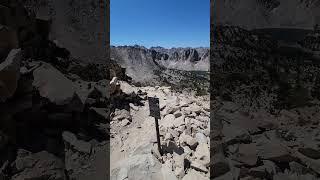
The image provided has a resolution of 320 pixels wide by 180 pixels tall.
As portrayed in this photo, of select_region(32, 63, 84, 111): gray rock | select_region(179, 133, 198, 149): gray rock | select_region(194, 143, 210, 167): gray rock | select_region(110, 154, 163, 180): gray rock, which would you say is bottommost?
select_region(110, 154, 163, 180): gray rock

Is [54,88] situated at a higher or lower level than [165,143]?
higher

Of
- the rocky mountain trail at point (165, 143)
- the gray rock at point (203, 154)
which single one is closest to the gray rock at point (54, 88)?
the rocky mountain trail at point (165, 143)

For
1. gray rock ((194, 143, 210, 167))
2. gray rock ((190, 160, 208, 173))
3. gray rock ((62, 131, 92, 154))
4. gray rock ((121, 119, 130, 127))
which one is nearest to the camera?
gray rock ((190, 160, 208, 173))

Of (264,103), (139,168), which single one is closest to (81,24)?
(264,103)

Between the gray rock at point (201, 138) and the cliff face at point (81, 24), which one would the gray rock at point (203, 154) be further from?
the cliff face at point (81, 24)

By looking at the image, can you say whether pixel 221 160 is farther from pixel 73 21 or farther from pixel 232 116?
pixel 73 21

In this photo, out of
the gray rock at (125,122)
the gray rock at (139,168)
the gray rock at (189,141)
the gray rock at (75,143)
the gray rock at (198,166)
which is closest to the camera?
the gray rock at (139,168)

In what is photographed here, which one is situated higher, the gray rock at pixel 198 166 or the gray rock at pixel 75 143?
the gray rock at pixel 75 143

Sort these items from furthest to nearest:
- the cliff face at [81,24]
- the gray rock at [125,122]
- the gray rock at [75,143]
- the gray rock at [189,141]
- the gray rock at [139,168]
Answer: the cliff face at [81,24], the gray rock at [125,122], the gray rock at [189,141], the gray rock at [75,143], the gray rock at [139,168]

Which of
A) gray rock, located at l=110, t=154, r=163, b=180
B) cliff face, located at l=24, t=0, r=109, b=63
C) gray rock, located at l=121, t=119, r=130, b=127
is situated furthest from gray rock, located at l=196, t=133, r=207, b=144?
cliff face, located at l=24, t=0, r=109, b=63

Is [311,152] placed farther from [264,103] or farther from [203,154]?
[264,103]

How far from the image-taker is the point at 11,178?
14.4 feet

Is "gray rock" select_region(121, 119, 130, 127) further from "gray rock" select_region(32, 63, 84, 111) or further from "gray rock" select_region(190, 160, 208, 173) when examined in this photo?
"gray rock" select_region(190, 160, 208, 173)

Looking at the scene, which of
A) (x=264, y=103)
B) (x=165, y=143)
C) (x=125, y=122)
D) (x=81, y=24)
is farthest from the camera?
(x=81, y=24)
